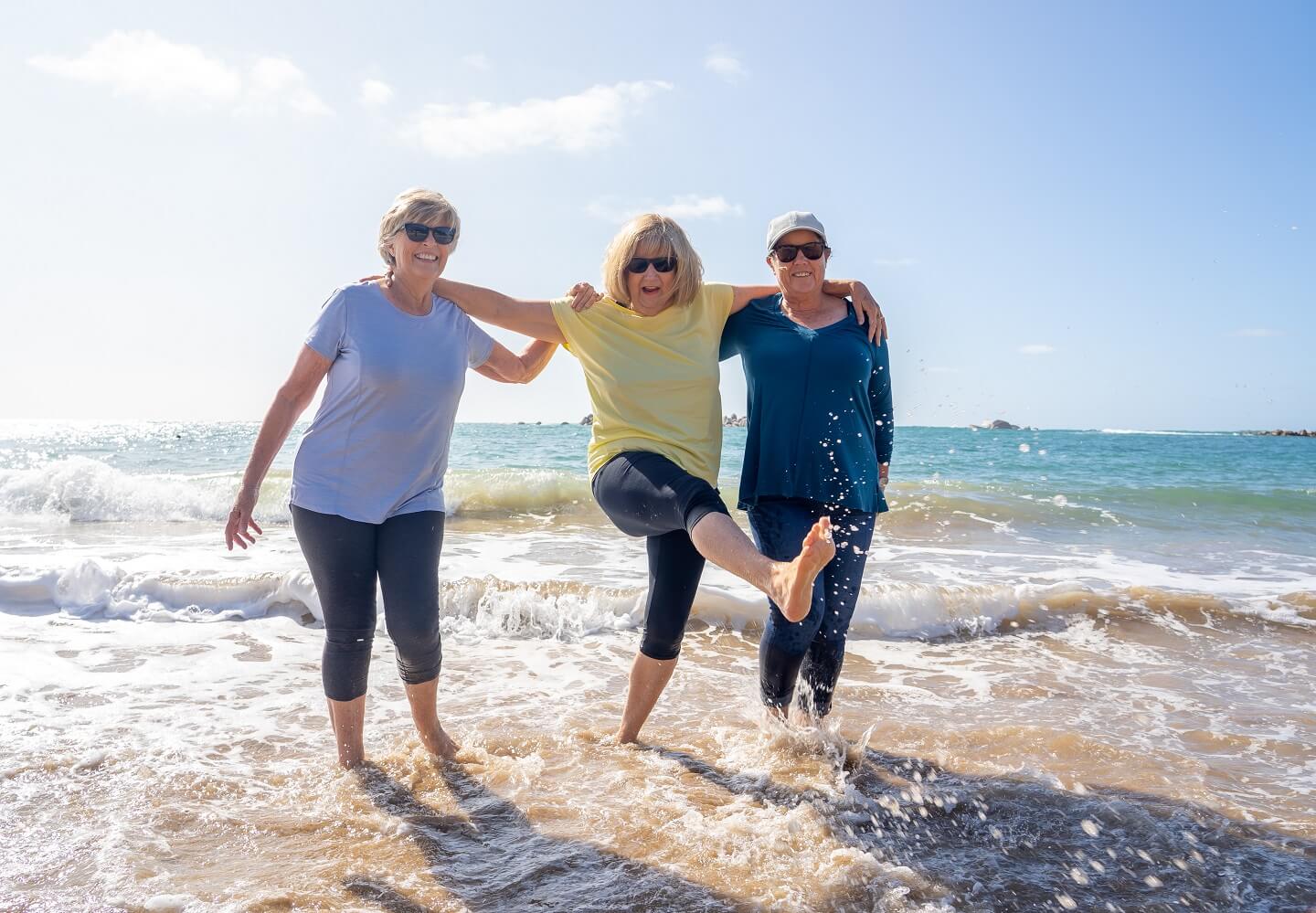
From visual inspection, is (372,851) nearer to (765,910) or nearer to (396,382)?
(765,910)

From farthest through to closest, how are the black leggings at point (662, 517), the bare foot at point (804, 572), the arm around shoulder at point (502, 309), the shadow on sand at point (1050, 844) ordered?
the arm around shoulder at point (502, 309) → the black leggings at point (662, 517) → the shadow on sand at point (1050, 844) → the bare foot at point (804, 572)

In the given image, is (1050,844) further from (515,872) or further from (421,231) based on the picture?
(421,231)

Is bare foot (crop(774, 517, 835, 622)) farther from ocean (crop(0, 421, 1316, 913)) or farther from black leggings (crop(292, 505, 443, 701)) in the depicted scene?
black leggings (crop(292, 505, 443, 701))

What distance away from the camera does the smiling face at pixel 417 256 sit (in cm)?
330

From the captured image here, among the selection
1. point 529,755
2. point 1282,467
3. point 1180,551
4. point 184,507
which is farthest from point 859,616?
point 1282,467

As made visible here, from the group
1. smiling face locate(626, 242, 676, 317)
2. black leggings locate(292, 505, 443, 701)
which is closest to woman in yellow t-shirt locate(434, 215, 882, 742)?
smiling face locate(626, 242, 676, 317)

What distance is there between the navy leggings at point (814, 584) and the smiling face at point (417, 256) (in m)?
1.60

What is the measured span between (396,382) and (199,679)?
2844mm

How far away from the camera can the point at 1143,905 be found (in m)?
2.63

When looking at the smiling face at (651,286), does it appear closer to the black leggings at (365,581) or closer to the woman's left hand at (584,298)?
the woman's left hand at (584,298)

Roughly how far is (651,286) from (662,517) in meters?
0.94

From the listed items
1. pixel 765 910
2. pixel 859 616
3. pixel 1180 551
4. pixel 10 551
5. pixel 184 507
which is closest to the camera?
pixel 765 910

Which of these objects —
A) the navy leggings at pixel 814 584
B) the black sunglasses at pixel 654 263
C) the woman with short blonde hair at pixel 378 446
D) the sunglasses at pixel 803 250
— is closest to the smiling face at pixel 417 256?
the woman with short blonde hair at pixel 378 446

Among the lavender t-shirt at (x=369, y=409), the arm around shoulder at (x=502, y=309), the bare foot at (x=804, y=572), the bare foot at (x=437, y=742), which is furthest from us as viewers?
the bare foot at (x=437, y=742)
